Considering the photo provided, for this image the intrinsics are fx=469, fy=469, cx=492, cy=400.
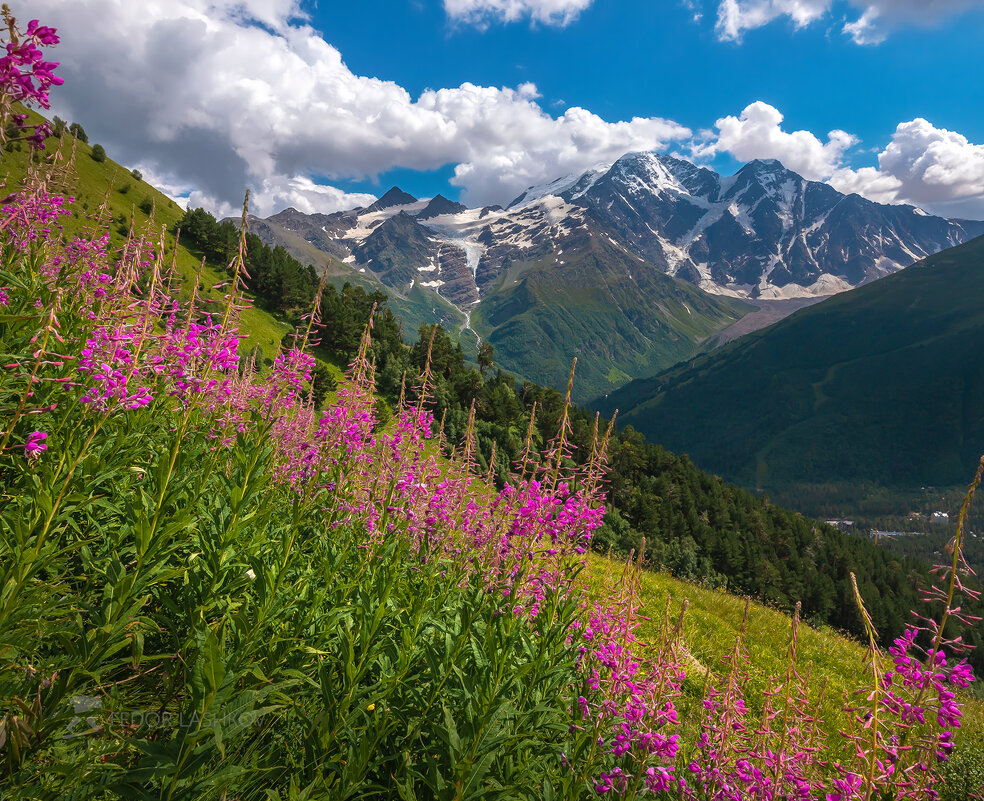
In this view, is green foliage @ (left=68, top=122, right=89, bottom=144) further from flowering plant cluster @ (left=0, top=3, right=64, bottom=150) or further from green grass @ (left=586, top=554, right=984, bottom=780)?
green grass @ (left=586, top=554, right=984, bottom=780)

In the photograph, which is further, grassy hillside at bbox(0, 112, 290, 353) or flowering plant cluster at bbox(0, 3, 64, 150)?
grassy hillside at bbox(0, 112, 290, 353)

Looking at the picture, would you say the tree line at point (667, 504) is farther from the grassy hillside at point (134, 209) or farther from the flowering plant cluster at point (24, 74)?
the flowering plant cluster at point (24, 74)

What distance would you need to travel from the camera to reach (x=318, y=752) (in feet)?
11.2

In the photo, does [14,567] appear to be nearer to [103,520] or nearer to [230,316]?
[103,520]

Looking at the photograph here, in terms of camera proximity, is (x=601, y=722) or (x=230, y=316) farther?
(x=230, y=316)

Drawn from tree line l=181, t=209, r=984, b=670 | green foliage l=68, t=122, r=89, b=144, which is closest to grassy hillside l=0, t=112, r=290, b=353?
tree line l=181, t=209, r=984, b=670

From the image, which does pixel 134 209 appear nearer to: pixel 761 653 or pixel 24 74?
pixel 24 74

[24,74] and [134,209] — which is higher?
[134,209]

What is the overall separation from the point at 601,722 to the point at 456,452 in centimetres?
539

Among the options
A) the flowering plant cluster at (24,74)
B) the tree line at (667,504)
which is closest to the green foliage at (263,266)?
the tree line at (667,504)

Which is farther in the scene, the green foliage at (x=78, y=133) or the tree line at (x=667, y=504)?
the tree line at (x=667, y=504)

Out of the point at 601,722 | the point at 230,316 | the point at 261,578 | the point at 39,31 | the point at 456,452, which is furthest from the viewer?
the point at 456,452

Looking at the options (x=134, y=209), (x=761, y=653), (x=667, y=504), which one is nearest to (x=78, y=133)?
(x=761, y=653)

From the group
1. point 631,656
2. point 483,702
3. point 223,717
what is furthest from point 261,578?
point 631,656
